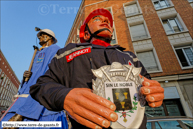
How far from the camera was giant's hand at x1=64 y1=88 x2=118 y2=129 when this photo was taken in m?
0.58

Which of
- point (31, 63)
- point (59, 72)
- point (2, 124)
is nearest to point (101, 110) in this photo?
point (59, 72)

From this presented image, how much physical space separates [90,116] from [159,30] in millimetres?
9995

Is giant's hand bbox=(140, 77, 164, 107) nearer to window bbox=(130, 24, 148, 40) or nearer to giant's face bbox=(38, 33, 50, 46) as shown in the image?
giant's face bbox=(38, 33, 50, 46)

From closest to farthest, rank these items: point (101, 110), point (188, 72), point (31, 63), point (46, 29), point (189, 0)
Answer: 1. point (101, 110)
2. point (31, 63)
3. point (46, 29)
4. point (188, 72)
5. point (189, 0)

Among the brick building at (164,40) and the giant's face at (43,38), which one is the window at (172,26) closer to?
the brick building at (164,40)

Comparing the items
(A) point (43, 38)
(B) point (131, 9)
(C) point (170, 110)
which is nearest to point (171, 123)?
(C) point (170, 110)

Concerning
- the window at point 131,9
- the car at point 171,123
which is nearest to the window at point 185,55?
the window at point 131,9

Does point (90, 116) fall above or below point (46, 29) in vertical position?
below

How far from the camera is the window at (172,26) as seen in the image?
8459mm

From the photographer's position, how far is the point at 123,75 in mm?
820

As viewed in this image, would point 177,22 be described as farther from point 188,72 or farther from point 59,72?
point 59,72

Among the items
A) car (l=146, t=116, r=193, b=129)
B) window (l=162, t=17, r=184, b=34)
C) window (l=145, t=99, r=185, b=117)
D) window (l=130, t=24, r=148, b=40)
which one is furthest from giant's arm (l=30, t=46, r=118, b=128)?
window (l=162, t=17, r=184, b=34)

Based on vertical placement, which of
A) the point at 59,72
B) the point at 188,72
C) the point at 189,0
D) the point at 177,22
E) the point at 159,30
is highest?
the point at 189,0

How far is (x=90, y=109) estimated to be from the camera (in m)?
0.61
